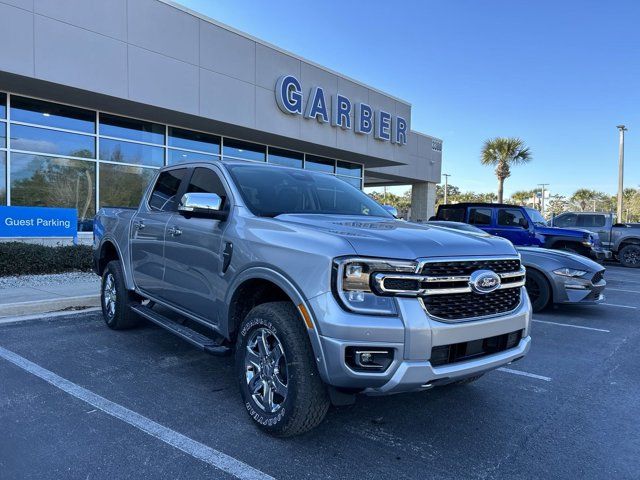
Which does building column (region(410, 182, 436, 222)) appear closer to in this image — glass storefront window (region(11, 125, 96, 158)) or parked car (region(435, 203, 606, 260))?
parked car (region(435, 203, 606, 260))

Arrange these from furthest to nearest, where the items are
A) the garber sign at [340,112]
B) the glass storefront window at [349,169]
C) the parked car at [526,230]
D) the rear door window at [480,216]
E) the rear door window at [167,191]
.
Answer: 1. the glass storefront window at [349,169]
2. the garber sign at [340,112]
3. the rear door window at [480,216]
4. the parked car at [526,230]
5. the rear door window at [167,191]

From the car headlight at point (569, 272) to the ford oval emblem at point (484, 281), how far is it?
16.9ft

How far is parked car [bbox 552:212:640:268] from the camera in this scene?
55.8 feet

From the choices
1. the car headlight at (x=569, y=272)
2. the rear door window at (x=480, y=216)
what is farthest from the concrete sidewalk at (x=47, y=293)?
the rear door window at (x=480, y=216)

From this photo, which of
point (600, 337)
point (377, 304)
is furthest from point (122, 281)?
point (600, 337)

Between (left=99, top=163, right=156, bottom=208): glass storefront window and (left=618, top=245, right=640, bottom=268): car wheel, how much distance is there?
54.4ft

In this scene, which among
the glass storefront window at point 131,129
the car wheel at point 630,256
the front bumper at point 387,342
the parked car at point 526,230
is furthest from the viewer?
the car wheel at point 630,256

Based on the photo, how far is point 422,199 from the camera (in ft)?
89.8

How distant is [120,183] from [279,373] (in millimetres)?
12022

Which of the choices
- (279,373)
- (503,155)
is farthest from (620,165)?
(279,373)

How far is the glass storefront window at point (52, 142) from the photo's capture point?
456 inches

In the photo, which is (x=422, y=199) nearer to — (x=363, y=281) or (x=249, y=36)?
(x=249, y=36)

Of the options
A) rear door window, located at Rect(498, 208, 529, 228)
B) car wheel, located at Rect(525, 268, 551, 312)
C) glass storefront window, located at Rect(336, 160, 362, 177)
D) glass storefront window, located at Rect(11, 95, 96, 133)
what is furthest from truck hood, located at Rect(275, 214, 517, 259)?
glass storefront window, located at Rect(336, 160, 362, 177)

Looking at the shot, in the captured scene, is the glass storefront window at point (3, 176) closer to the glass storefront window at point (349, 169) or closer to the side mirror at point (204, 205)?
the side mirror at point (204, 205)
